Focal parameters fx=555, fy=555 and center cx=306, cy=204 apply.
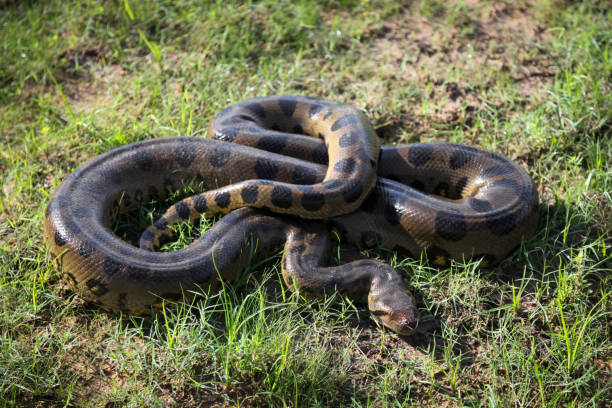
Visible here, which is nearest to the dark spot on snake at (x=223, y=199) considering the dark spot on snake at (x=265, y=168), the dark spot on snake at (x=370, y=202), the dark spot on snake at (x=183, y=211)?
the dark spot on snake at (x=183, y=211)

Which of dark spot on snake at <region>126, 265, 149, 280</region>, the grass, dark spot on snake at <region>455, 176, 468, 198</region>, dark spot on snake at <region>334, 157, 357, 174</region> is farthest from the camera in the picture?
dark spot on snake at <region>455, 176, 468, 198</region>

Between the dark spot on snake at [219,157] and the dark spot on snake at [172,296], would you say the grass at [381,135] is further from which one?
the dark spot on snake at [219,157]

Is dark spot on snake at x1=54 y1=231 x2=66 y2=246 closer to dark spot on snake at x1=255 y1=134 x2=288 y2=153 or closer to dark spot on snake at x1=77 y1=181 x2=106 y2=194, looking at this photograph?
dark spot on snake at x1=77 y1=181 x2=106 y2=194

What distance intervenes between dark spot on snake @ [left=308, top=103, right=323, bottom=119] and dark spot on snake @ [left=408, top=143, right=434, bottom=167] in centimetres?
140

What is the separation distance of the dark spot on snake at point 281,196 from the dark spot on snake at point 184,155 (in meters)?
1.27

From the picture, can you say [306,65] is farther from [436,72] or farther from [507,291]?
[507,291]

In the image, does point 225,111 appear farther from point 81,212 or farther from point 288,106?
point 81,212

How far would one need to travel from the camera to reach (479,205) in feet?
19.5

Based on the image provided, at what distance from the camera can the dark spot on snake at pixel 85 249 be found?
529 centimetres

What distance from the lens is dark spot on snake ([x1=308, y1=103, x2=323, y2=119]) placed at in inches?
289

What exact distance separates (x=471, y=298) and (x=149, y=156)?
392 centimetres

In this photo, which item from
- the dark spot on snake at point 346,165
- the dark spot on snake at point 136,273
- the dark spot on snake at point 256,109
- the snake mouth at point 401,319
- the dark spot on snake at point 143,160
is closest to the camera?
the snake mouth at point 401,319

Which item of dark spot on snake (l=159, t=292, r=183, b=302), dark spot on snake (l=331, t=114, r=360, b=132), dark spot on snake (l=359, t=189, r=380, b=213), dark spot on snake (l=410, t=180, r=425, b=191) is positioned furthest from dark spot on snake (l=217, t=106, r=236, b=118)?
dark spot on snake (l=159, t=292, r=183, b=302)

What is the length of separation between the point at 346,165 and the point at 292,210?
800mm
